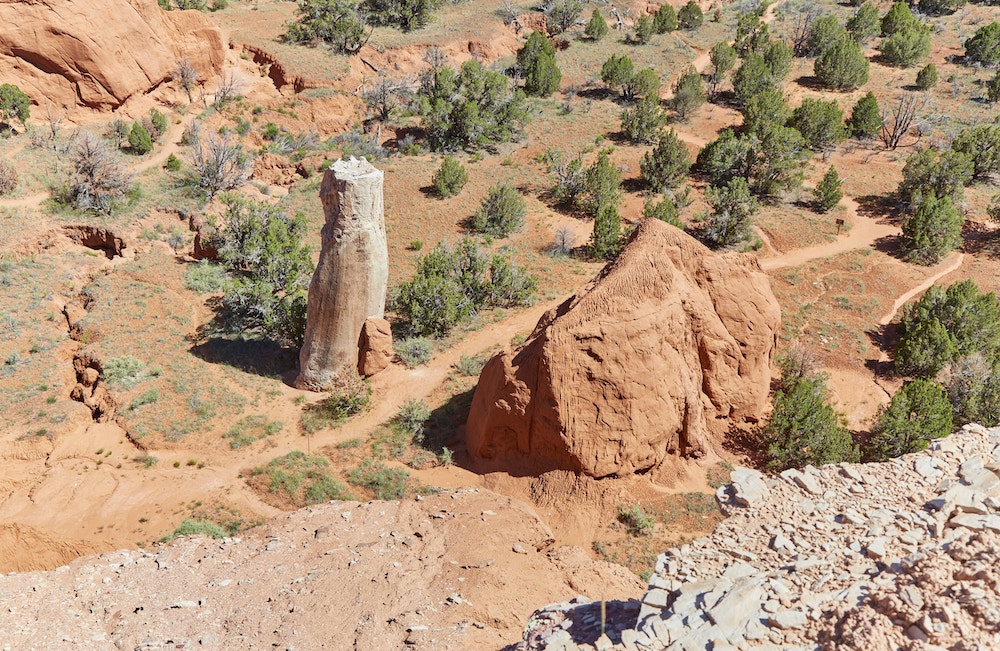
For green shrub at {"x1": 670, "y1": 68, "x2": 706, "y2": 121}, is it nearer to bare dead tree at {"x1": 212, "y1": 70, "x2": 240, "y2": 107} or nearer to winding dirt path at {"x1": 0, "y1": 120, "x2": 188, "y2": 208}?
bare dead tree at {"x1": 212, "y1": 70, "x2": 240, "y2": 107}

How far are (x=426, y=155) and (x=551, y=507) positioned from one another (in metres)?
26.3

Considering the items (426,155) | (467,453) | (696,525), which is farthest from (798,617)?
(426,155)

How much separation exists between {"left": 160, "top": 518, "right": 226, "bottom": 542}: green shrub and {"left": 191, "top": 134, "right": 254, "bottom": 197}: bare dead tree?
2133 centimetres

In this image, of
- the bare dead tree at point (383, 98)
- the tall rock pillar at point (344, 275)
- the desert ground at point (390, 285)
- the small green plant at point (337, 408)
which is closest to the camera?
the desert ground at point (390, 285)

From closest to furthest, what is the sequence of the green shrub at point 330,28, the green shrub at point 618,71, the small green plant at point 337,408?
the small green plant at point 337,408 → the green shrub at point 618,71 → the green shrub at point 330,28

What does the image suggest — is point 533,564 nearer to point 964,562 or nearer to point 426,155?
point 964,562

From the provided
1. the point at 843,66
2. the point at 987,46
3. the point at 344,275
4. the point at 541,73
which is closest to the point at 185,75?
the point at 541,73

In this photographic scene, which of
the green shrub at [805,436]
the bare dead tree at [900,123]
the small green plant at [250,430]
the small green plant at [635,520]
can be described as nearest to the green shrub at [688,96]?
the bare dead tree at [900,123]

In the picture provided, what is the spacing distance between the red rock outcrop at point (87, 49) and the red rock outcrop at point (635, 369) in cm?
3139

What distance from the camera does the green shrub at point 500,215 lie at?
30.3 meters

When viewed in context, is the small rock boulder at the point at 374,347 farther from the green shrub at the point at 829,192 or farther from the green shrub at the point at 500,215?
the green shrub at the point at 829,192

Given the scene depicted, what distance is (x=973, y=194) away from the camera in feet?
106

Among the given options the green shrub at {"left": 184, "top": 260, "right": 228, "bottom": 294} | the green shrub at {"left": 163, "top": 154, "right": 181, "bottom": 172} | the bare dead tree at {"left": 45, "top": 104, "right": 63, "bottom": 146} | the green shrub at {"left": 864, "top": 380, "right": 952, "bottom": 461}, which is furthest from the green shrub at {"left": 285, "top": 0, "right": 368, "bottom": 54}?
the green shrub at {"left": 864, "top": 380, "right": 952, "bottom": 461}

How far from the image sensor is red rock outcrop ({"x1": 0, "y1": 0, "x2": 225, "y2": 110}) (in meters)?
32.5
